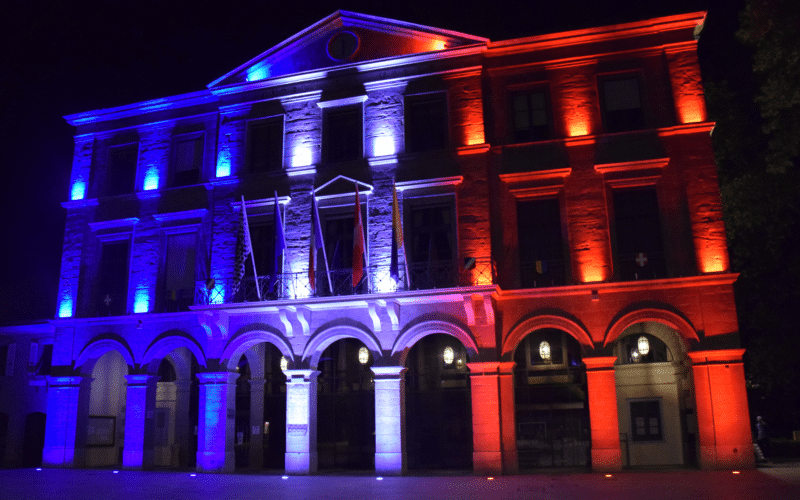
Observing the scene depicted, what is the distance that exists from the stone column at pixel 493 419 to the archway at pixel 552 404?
1.83 m

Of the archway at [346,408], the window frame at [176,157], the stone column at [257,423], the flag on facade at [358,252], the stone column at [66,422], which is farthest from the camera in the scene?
the window frame at [176,157]

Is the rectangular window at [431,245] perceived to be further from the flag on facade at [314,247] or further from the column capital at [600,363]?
the column capital at [600,363]

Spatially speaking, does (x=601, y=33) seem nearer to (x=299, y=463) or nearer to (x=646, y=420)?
(x=646, y=420)

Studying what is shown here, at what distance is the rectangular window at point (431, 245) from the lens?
19156mm

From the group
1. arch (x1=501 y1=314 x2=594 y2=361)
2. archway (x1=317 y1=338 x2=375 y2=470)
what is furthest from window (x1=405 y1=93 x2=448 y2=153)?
archway (x1=317 y1=338 x2=375 y2=470)

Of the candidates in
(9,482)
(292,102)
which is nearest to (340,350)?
(292,102)

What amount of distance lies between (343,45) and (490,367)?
11582 millimetres

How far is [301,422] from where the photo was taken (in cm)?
1941

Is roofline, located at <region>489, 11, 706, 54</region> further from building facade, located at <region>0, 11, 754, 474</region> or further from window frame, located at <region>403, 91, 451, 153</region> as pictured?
window frame, located at <region>403, 91, 451, 153</region>

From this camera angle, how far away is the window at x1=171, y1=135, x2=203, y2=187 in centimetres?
2303

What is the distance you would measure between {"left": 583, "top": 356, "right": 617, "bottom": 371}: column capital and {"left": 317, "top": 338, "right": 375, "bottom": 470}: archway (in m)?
7.10

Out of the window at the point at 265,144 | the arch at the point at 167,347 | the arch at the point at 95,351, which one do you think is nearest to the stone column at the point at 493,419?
the arch at the point at 167,347

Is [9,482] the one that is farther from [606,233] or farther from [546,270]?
[606,233]

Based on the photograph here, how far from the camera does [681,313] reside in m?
17.8
